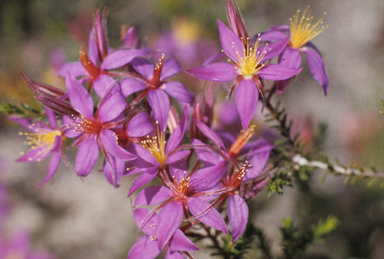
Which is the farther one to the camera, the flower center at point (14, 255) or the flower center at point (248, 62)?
the flower center at point (14, 255)

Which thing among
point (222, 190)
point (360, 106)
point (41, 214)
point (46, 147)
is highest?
point (46, 147)

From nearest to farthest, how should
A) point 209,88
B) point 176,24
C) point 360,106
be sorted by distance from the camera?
point 209,88, point 360,106, point 176,24

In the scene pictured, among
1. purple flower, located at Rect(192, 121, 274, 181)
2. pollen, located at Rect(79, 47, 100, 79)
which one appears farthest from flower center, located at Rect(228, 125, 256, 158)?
pollen, located at Rect(79, 47, 100, 79)

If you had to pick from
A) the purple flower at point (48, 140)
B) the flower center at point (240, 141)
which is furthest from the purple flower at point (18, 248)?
the flower center at point (240, 141)

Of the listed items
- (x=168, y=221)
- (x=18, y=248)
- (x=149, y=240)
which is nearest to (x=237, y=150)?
(x=168, y=221)

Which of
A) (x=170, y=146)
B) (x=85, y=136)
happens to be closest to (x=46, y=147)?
(x=85, y=136)

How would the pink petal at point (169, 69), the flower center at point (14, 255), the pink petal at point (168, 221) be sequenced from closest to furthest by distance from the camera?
1. the pink petal at point (168, 221)
2. the pink petal at point (169, 69)
3. the flower center at point (14, 255)

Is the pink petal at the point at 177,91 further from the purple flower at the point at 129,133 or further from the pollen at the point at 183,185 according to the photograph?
the pollen at the point at 183,185

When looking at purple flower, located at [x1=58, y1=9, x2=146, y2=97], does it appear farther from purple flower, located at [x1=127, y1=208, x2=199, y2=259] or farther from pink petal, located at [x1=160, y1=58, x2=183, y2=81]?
purple flower, located at [x1=127, y1=208, x2=199, y2=259]

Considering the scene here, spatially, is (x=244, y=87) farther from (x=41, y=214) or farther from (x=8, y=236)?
(x=41, y=214)
